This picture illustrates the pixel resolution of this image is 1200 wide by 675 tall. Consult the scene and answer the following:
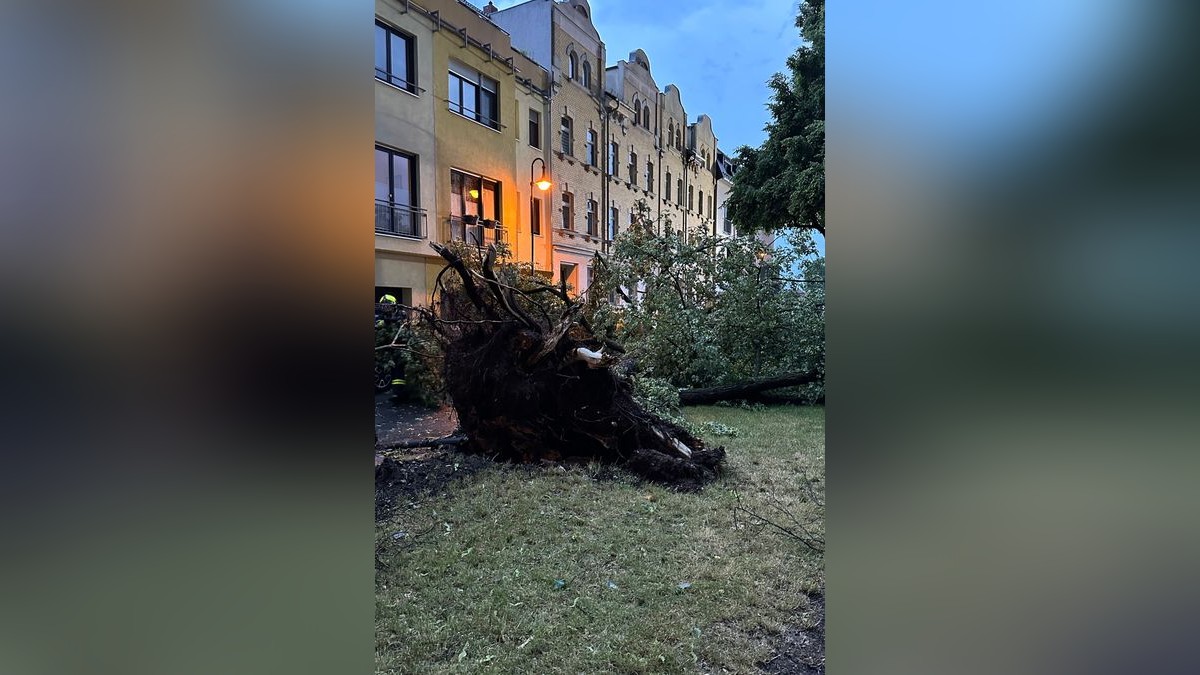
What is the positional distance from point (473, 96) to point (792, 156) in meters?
6.52

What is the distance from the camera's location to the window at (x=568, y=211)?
14.7m

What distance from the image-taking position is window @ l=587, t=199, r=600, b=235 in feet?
52.2

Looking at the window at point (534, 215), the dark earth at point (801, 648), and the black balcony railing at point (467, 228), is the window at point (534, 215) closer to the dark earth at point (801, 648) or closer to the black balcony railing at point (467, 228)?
the black balcony railing at point (467, 228)

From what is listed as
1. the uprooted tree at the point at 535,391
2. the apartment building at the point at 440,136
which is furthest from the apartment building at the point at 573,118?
the uprooted tree at the point at 535,391

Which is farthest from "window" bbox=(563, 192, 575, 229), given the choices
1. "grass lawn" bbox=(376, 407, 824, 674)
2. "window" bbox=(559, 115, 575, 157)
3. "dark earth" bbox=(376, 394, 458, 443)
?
"grass lawn" bbox=(376, 407, 824, 674)

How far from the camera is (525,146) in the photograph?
12.7 meters

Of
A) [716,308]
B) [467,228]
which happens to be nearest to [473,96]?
[467,228]

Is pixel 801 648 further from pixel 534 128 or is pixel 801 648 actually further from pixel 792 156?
pixel 534 128

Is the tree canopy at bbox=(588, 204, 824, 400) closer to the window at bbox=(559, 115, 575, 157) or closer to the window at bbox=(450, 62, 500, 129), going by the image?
the window at bbox=(450, 62, 500, 129)
